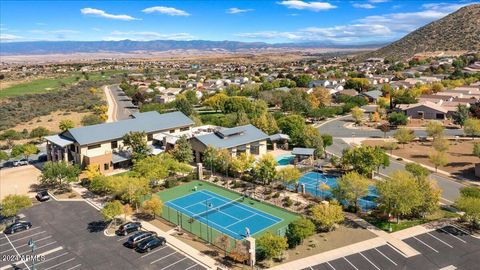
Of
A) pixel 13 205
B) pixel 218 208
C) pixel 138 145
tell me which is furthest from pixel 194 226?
pixel 138 145

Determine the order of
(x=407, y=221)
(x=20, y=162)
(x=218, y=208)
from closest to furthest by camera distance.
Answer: (x=407, y=221), (x=218, y=208), (x=20, y=162)

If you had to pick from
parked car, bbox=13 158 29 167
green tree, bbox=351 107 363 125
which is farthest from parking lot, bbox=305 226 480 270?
green tree, bbox=351 107 363 125

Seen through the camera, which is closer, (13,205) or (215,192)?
(13,205)

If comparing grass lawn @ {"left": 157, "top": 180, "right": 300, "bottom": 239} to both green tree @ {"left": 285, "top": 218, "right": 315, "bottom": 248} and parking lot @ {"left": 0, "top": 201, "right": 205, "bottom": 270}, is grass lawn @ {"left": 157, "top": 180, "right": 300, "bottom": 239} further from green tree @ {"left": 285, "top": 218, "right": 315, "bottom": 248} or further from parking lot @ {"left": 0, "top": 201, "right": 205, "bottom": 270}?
parking lot @ {"left": 0, "top": 201, "right": 205, "bottom": 270}

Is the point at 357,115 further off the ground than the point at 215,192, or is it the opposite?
the point at 357,115

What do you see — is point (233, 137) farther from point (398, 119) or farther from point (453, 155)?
point (398, 119)
